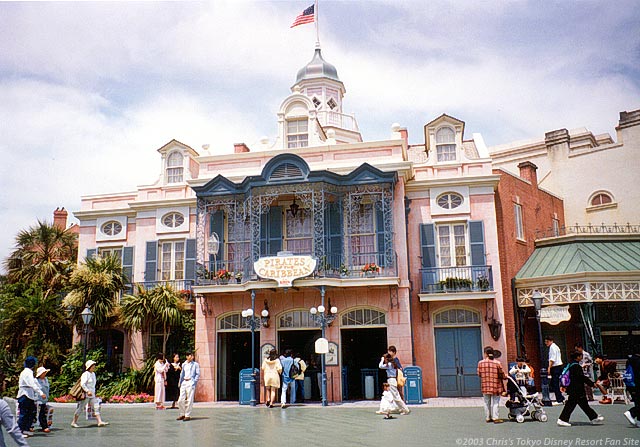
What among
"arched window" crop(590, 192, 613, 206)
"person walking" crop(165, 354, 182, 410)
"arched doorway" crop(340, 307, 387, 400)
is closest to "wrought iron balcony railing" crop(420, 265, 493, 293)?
"arched doorway" crop(340, 307, 387, 400)

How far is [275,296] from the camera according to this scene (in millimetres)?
20281

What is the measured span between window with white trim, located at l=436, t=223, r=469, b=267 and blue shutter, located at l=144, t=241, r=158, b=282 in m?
10.2

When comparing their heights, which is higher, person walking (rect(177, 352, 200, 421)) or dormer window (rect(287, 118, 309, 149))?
dormer window (rect(287, 118, 309, 149))

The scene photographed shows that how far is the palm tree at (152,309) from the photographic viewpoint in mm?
20281

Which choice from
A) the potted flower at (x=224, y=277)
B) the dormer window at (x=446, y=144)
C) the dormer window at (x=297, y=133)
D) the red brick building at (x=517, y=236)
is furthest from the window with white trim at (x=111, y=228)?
the red brick building at (x=517, y=236)

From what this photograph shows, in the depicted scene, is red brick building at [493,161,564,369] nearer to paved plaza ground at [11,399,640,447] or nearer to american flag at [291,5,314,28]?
paved plaza ground at [11,399,640,447]

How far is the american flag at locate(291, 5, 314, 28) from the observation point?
24.8 m

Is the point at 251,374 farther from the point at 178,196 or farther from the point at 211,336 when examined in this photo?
the point at 178,196

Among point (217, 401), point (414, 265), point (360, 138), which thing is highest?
point (360, 138)

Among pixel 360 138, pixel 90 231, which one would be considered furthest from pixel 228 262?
pixel 360 138

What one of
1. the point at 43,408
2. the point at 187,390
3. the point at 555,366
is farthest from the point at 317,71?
the point at 43,408

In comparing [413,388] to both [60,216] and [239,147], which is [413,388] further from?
[60,216]

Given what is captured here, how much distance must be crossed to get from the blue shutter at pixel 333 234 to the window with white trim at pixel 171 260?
593 centimetres

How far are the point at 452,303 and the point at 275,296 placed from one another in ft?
18.8
